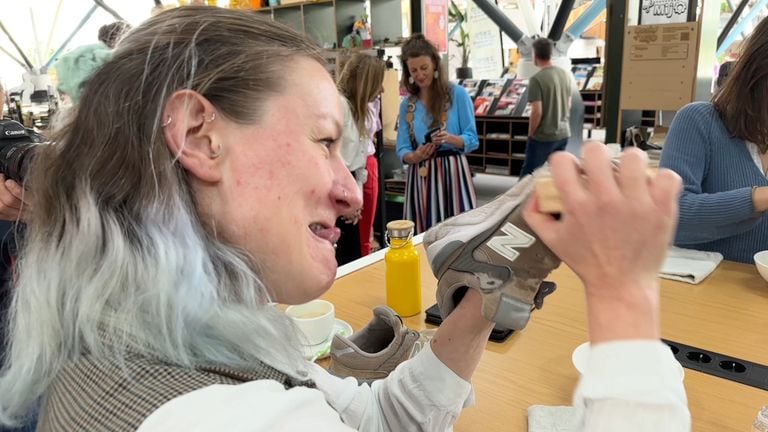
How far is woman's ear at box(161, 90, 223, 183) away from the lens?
60 centimetres

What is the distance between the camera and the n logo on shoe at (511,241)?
0.74m

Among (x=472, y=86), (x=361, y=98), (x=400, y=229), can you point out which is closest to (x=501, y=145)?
(x=472, y=86)

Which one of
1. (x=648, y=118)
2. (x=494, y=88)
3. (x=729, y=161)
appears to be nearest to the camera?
(x=729, y=161)

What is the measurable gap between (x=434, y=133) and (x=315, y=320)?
2.32 metres

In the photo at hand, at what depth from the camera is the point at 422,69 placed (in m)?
3.28

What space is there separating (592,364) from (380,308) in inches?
24.5

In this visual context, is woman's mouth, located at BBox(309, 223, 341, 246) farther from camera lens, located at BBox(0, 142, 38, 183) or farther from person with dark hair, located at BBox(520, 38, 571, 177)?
person with dark hair, located at BBox(520, 38, 571, 177)

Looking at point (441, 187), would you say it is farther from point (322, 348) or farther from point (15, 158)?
point (15, 158)

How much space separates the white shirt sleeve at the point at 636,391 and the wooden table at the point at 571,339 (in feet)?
1.52

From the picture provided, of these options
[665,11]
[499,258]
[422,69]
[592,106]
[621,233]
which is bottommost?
[592,106]

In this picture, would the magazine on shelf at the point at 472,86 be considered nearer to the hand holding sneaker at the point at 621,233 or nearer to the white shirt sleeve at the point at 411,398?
the white shirt sleeve at the point at 411,398

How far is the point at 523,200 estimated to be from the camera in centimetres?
72

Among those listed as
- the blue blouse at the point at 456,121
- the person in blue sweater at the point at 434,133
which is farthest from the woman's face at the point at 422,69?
the blue blouse at the point at 456,121

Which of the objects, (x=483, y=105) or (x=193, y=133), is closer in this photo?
→ (x=193, y=133)
